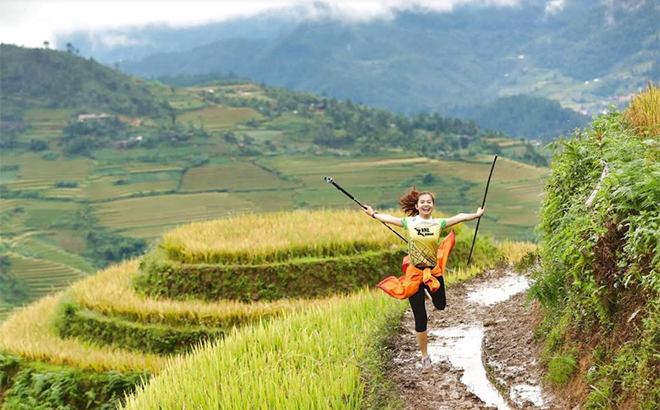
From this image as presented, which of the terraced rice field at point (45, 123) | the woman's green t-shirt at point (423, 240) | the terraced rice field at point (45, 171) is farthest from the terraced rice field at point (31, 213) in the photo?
the woman's green t-shirt at point (423, 240)

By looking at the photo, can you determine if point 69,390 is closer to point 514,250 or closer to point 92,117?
point 514,250

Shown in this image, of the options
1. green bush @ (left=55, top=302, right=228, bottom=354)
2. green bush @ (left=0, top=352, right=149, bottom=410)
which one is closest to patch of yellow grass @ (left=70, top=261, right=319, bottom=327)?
green bush @ (left=55, top=302, right=228, bottom=354)

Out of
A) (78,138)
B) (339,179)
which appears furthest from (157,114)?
(339,179)

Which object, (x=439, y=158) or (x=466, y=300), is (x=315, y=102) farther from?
(x=466, y=300)

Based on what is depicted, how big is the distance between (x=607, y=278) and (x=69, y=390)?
9443mm

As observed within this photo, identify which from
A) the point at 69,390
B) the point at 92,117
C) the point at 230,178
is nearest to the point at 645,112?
the point at 69,390

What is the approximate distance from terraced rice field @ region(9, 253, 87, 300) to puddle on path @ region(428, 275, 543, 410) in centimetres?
4836

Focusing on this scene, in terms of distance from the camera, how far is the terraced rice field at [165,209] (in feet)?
237

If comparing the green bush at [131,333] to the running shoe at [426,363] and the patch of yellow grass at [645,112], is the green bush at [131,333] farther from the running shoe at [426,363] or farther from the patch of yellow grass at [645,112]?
the patch of yellow grass at [645,112]

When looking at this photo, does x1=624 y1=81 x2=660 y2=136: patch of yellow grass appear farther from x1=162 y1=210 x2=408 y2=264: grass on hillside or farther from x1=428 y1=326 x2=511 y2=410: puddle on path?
x1=162 y1=210 x2=408 y2=264: grass on hillside

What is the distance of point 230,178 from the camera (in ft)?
294

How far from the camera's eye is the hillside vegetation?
15.6 ft

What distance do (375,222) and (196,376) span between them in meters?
9.24

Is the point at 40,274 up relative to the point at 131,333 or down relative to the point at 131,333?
down
